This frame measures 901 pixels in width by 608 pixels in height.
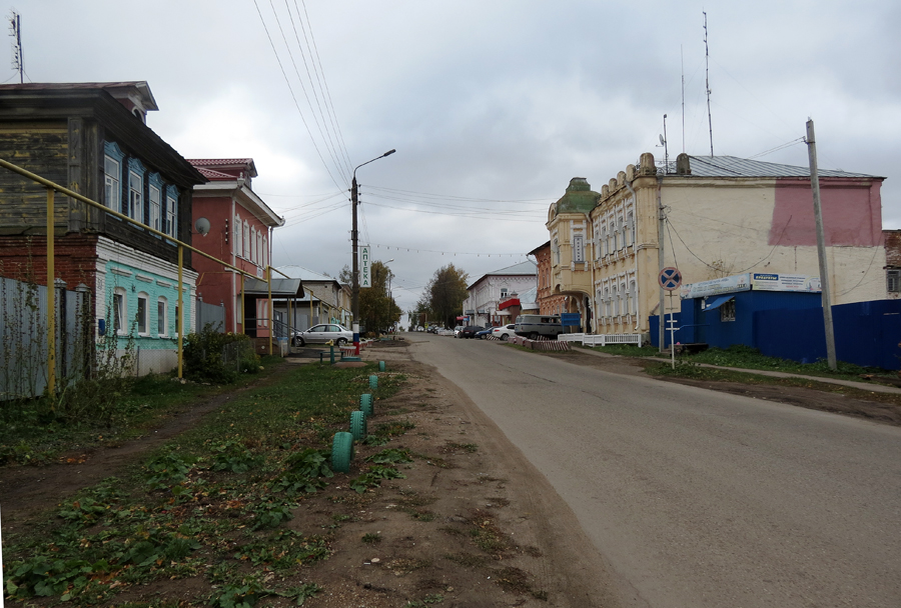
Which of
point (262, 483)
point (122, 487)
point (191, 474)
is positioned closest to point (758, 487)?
point (262, 483)

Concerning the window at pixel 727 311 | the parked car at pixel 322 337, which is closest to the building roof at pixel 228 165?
the parked car at pixel 322 337

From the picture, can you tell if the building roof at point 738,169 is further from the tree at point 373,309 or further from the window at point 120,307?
the tree at point 373,309

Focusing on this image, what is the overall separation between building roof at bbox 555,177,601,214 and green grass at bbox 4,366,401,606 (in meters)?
39.5

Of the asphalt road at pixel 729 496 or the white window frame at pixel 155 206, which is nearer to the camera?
the asphalt road at pixel 729 496

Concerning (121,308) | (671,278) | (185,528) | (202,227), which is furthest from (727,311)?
(185,528)

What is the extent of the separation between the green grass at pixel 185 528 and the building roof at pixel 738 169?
102 feet

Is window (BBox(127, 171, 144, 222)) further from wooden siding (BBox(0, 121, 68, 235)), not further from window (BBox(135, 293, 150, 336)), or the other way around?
wooden siding (BBox(0, 121, 68, 235))

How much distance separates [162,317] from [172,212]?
4.47 meters

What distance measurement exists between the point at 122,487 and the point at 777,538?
563 cm

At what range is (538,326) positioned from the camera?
156ft

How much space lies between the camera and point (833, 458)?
731 centimetres

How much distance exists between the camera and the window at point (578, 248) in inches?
1767

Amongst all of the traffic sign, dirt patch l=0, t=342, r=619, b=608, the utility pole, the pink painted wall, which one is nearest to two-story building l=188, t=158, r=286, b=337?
the traffic sign

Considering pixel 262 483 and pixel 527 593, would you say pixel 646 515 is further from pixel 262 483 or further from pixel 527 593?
pixel 262 483
